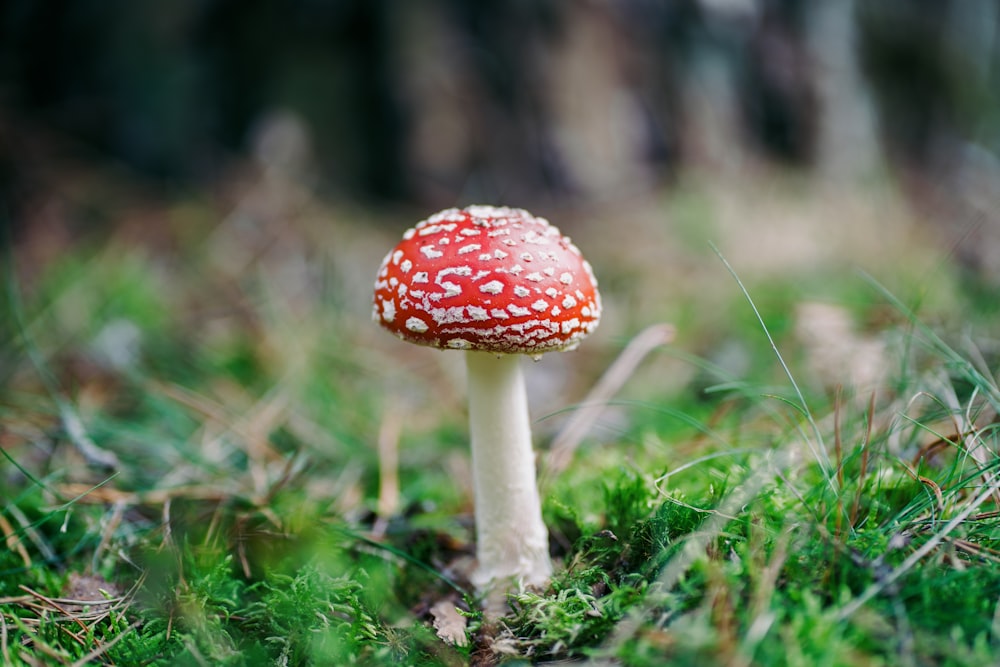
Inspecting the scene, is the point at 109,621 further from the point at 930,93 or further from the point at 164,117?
the point at 930,93

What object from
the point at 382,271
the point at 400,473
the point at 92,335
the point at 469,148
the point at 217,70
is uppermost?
the point at 217,70

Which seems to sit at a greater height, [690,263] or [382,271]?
[382,271]

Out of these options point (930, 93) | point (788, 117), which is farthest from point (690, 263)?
point (930, 93)

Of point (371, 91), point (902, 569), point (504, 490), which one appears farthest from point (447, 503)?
point (371, 91)

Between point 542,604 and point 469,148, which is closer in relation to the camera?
point 542,604

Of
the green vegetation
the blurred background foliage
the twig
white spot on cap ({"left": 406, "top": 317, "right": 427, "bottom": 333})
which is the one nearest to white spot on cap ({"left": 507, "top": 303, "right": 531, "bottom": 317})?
white spot on cap ({"left": 406, "top": 317, "right": 427, "bottom": 333})

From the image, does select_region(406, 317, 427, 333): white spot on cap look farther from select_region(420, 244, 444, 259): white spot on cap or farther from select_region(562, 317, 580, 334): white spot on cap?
select_region(562, 317, 580, 334): white spot on cap
